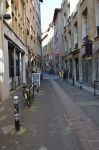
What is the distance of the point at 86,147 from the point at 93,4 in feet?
54.3

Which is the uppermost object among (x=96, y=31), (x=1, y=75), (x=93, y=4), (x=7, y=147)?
(x=93, y=4)

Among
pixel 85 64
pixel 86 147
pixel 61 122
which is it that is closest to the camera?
pixel 86 147

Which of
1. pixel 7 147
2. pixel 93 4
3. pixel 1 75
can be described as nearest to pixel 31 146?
pixel 7 147

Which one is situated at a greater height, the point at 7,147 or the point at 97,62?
the point at 97,62

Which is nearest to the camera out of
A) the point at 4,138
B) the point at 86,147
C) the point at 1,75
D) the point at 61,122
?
the point at 86,147

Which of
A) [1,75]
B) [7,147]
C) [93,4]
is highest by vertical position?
[93,4]

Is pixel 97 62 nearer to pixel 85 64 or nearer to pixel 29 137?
pixel 85 64

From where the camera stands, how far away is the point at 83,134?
7445mm

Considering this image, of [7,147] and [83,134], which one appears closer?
[7,147]

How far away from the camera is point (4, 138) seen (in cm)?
718

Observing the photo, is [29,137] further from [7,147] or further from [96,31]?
[96,31]

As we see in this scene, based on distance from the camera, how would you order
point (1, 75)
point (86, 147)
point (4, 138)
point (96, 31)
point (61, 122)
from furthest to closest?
point (96, 31), point (1, 75), point (61, 122), point (4, 138), point (86, 147)

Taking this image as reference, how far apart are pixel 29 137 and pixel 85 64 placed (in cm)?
1951

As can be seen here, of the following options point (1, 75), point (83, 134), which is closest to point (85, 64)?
point (1, 75)
